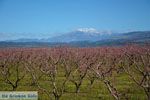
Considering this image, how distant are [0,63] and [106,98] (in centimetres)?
1458

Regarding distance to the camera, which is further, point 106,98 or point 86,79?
point 86,79

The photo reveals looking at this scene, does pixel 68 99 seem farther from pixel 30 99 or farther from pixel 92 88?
pixel 30 99

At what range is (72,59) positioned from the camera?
37.2m

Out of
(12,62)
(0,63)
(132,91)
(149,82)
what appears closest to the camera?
(149,82)

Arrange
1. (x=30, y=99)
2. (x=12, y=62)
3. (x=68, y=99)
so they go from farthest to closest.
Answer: (x=12, y=62), (x=68, y=99), (x=30, y=99)

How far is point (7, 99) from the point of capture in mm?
11766

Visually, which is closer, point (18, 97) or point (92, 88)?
point (18, 97)

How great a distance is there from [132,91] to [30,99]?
15938mm

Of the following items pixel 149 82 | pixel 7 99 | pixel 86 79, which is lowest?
pixel 86 79

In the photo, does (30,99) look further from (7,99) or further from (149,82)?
(149,82)

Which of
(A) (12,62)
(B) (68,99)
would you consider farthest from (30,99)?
(A) (12,62)

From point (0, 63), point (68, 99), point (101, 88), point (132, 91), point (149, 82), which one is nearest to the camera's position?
point (149, 82)

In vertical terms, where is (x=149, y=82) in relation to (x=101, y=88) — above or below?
above

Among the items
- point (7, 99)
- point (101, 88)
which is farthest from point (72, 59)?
point (7, 99)
